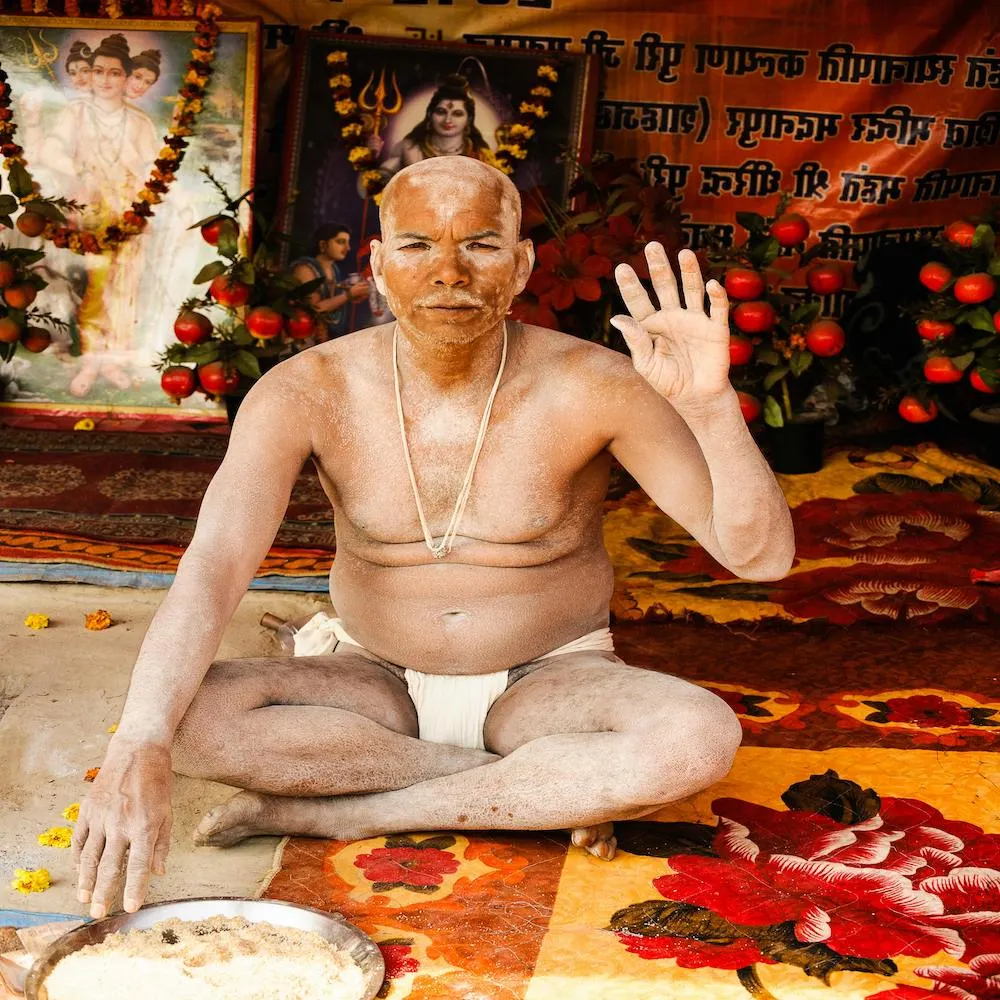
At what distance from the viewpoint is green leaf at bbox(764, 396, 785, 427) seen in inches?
232

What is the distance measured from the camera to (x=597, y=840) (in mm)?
3152

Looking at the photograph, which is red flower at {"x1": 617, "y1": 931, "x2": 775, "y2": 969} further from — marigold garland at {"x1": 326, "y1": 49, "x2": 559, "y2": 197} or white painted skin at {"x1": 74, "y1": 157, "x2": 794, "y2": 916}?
marigold garland at {"x1": 326, "y1": 49, "x2": 559, "y2": 197}

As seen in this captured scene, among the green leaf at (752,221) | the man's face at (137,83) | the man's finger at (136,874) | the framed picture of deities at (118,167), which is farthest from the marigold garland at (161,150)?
the man's finger at (136,874)

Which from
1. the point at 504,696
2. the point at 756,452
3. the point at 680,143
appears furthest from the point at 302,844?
the point at 680,143

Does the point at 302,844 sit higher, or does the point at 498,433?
the point at 498,433

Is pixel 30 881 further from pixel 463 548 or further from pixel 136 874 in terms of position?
pixel 463 548

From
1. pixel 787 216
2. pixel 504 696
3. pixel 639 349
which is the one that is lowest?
pixel 504 696

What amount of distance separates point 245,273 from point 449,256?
3146 millimetres

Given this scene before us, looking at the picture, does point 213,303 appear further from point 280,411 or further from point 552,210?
point 280,411

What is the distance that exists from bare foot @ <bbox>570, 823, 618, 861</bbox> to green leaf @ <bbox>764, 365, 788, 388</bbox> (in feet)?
9.99

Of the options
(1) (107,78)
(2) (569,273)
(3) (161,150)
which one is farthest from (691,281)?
(1) (107,78)

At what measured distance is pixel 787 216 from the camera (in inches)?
232

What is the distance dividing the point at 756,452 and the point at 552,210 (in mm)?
3432

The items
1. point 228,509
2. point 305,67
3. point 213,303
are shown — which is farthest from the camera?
point 305,67
